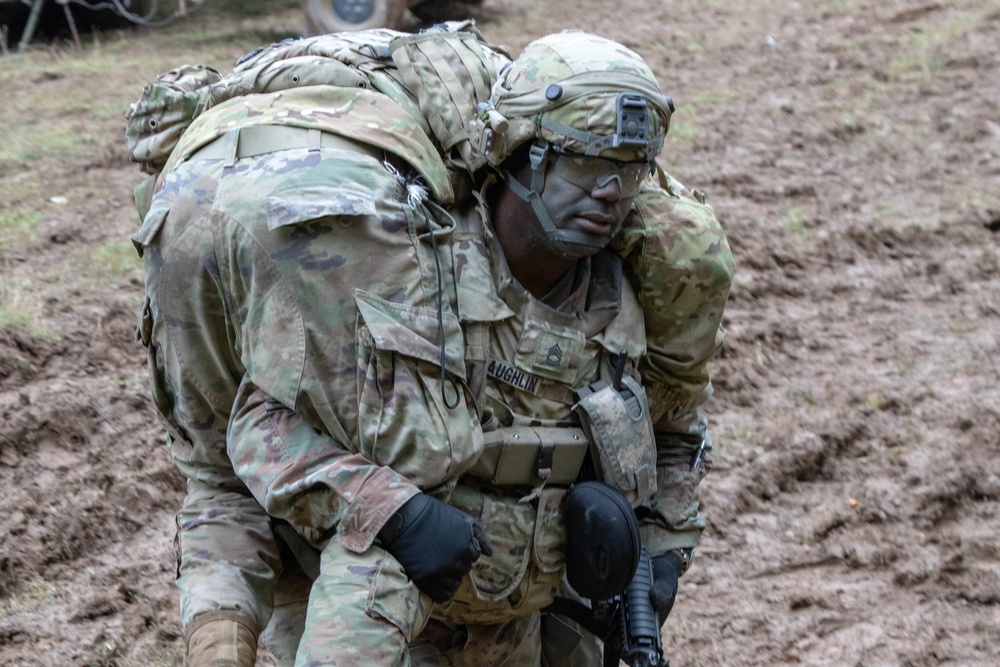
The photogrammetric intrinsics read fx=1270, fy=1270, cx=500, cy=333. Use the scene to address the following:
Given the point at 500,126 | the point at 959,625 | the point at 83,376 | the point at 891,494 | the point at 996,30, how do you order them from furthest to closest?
the point at 996,30, the point at 83,376, the point at 891,494, the point at 959,625, the point at 500,126

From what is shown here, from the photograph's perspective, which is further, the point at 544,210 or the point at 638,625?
the point at 638,625

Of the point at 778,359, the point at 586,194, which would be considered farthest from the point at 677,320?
the point at 778,359

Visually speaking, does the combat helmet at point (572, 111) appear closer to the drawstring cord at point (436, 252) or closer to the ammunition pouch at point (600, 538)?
the drawstring cord at point (436, 252)

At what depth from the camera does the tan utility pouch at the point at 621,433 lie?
10.2 ft

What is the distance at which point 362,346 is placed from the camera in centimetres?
281

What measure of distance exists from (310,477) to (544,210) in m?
0.84

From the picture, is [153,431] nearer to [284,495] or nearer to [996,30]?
[284,495]

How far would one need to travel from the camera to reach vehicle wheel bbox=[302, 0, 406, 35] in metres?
9.73

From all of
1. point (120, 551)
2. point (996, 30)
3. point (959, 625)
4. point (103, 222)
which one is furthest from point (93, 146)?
point (996, 30)

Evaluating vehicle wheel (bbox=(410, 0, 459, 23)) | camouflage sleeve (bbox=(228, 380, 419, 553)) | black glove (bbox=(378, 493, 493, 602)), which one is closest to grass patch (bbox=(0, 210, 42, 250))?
camouflage sleeve (bbox=(228, 380, 419, 553))

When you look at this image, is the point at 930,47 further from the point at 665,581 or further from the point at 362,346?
the point at 362,346

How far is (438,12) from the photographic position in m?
11.1

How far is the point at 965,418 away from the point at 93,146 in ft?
17.5

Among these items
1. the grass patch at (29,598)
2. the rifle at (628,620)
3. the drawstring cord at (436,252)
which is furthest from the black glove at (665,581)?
the grass patch at (29,598)
